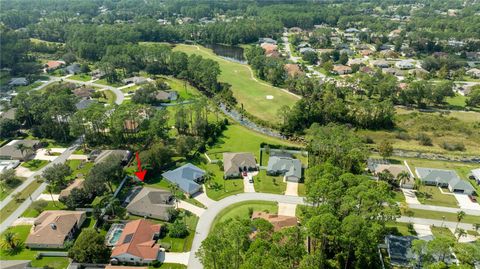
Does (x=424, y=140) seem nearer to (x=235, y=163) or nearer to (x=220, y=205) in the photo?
(x=235, y=163)

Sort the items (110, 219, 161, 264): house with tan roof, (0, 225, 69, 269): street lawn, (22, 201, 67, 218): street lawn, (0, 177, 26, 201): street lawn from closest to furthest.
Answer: (0, 225, 69, 269): street lawn < (110, 219, 161, 264): house with tan roof < (22, 201, 67, 218): street lawn < (0, 177, 26, 201): street lawn

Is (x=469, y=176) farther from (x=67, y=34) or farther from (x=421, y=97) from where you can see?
(x=67, y=34)

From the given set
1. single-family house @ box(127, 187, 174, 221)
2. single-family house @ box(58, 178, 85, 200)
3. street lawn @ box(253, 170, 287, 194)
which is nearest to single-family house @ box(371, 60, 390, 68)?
street lawn @ box(253, 170, 287, 194)

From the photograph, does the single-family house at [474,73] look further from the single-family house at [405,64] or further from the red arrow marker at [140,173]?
the red arrow marker at [140,173]

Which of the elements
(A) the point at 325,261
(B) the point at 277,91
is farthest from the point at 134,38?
(A) the point at 325,261

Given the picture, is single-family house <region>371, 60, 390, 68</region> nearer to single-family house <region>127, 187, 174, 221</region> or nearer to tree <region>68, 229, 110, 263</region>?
single-family house <region>127, 187, 174, 221</region>

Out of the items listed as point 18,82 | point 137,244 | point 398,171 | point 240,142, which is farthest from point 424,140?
point 18,82
